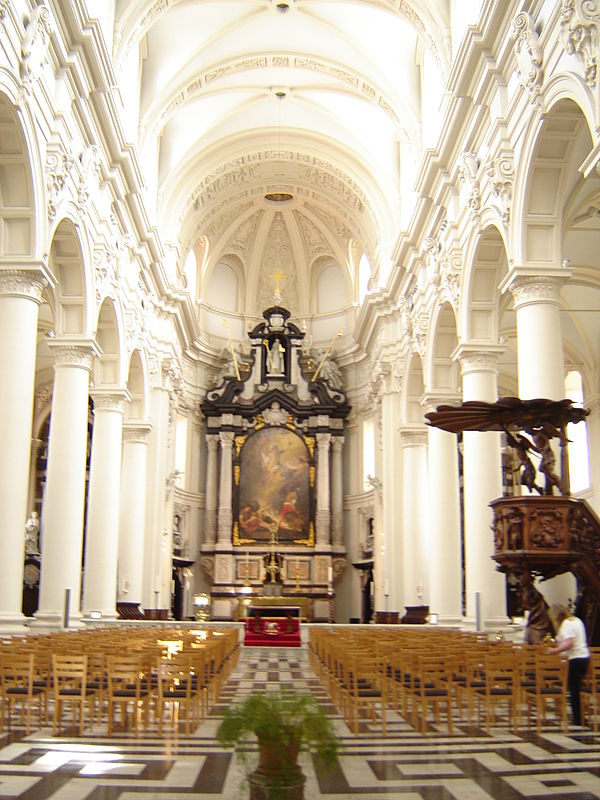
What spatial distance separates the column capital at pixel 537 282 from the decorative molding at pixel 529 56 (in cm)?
245

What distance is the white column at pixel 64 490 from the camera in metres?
17.8

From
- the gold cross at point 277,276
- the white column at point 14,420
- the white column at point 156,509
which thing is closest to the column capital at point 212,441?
the gold cross at point 277,276

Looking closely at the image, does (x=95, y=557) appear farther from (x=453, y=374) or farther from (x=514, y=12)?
(x=514, y=12)

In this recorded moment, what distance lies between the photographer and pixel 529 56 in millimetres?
14086

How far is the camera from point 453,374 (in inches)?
911

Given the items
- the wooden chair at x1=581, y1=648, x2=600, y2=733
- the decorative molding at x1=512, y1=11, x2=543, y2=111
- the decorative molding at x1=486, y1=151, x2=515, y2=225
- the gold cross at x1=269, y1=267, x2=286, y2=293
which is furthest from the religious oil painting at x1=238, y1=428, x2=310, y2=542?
the wooden chair at x1=581, y1=648, x2=600, y2=733

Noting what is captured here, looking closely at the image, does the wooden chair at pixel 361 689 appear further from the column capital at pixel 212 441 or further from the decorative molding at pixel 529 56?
the column capital at pixel 212 441

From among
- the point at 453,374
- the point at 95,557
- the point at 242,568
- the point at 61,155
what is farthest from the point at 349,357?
the point at 61,155

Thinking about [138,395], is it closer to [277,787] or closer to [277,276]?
[277,276]

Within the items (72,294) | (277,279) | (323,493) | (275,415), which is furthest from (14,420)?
(277,279)

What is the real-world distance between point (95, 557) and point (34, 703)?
41.0ft

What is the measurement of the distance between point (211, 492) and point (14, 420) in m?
23.5

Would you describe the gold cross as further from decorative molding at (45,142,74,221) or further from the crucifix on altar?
decorative molding at (45,142,74,221)

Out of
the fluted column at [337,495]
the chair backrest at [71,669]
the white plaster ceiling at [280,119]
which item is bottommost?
the chair backrest at [71,669]
